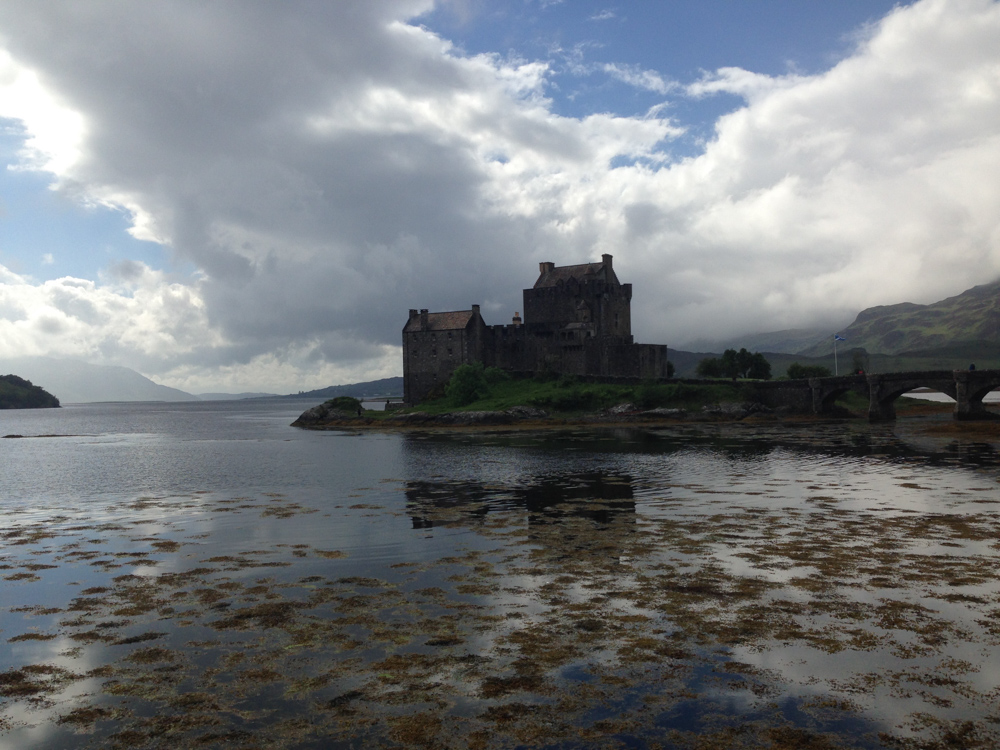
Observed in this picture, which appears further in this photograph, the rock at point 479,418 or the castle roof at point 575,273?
the castle roof at point 575,273

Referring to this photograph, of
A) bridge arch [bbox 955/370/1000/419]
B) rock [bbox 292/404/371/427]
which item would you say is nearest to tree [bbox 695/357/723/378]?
bridge arch [bbox 955/370/1000/419]

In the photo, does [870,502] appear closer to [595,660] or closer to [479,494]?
[479,494]

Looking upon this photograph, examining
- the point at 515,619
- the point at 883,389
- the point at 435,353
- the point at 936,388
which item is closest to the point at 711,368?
the point at 883,389

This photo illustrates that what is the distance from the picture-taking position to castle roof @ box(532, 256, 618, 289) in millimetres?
101750

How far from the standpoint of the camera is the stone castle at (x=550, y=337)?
3895 inches

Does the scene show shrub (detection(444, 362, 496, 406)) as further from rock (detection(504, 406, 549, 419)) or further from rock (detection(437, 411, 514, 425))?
rock (detection(504, 406, 549, 419))

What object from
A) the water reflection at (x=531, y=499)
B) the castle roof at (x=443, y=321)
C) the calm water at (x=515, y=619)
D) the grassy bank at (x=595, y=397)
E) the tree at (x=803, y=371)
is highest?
the castle roof at (x=443, y=321)

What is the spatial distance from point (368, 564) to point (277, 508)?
12390 mm

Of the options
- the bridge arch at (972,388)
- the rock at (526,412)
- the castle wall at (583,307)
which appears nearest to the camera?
the bridge arch at (972,388)

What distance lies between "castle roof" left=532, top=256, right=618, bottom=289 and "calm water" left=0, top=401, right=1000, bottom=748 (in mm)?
73283

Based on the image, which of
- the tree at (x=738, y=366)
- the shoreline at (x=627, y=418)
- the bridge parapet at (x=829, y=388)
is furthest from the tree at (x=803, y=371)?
the bridge parapet at (x=829, y=388)

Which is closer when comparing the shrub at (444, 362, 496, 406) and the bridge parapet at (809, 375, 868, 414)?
the bridge parapet at (809, 375, 868, 414)

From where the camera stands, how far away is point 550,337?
339ft

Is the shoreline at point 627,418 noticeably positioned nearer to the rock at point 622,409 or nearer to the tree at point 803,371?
the rock at point 622,409
